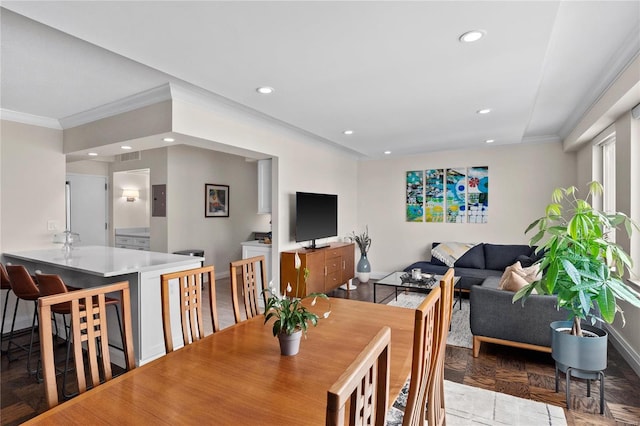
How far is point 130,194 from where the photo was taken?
7066mm

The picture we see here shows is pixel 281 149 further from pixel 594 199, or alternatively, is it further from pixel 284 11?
pixel 594 199

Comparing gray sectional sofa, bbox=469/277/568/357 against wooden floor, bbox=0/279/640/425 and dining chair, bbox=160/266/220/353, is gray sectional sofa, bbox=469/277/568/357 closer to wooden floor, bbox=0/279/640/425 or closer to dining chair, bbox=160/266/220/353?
wooden floor, bbox=0/279/640/425

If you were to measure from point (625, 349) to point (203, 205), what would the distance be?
20.3 feet

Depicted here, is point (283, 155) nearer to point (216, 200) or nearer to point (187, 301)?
point (216, 200)

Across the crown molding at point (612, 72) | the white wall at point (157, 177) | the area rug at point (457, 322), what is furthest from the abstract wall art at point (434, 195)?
the white wall at point (157, 177)

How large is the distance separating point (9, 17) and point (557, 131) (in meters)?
6.25

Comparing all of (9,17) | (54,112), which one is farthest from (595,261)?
(54,112)

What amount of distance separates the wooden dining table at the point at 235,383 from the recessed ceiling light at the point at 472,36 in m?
1.78

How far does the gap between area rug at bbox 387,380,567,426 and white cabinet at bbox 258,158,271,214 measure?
3.14 metres

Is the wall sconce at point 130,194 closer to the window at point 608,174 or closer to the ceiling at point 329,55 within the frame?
the ceiling at point 329,55

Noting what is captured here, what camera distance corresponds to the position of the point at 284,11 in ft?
5.77

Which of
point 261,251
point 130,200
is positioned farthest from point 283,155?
point 130,200

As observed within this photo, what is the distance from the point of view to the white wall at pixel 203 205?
589cm

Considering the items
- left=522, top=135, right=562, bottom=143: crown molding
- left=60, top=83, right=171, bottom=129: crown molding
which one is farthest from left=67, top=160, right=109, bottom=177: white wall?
left=522, top=135, right=562, bottom=143: crown molding
